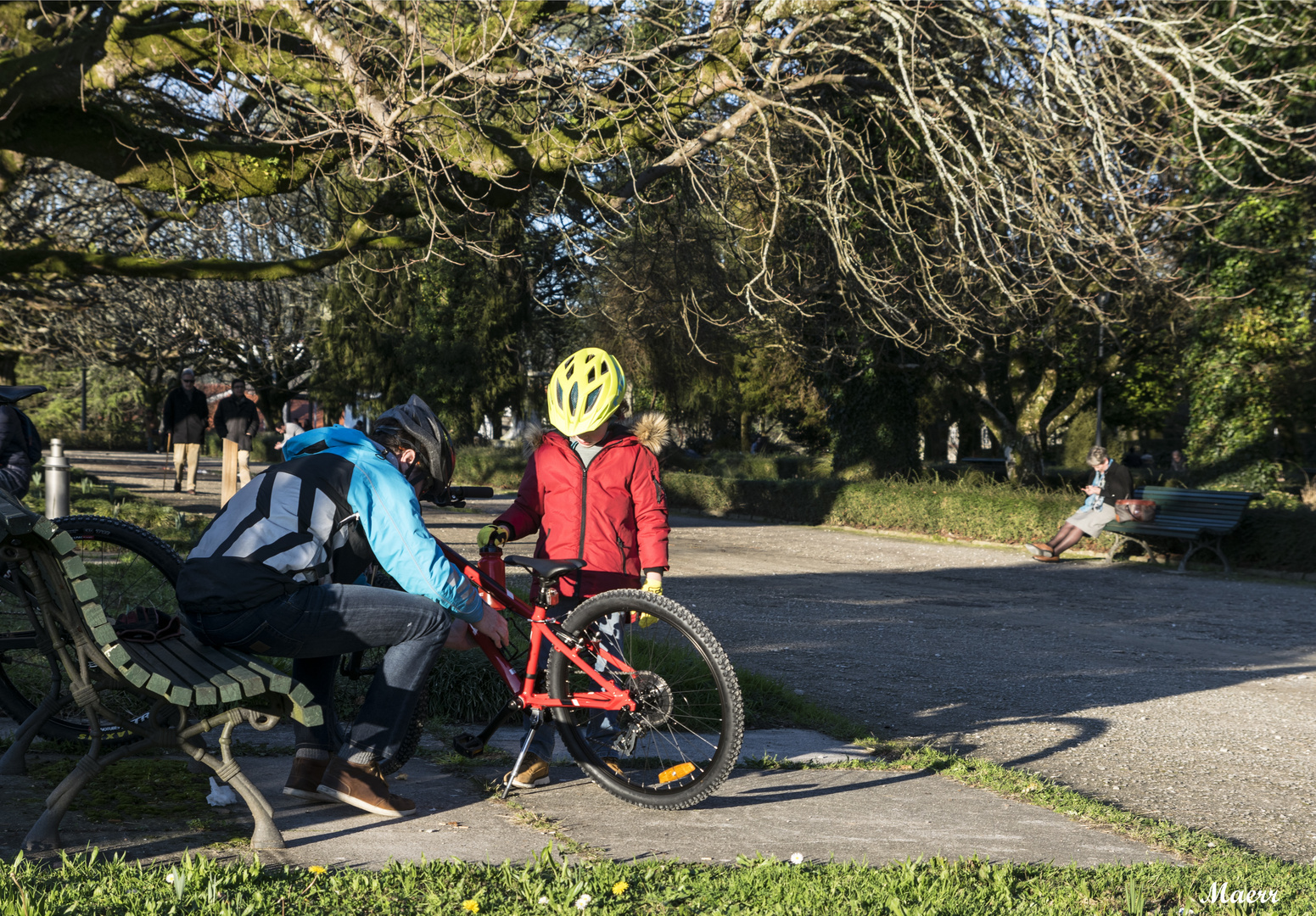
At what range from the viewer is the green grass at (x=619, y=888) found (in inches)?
105

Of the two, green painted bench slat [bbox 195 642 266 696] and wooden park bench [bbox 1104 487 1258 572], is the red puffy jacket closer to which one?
green painted bench slat [bbox 195 642 266 696]

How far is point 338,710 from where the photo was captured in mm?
4910

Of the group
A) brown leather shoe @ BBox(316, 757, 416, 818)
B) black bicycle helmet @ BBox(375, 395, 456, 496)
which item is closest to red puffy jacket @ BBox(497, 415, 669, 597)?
Answer: black bicycle helmet @ BBox(375, 395, 456, 496)

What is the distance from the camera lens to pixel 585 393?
14.5 ft

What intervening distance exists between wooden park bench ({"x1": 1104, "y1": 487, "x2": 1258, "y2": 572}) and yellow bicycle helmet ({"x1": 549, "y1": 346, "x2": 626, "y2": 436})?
12157 mm

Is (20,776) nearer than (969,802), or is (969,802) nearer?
(20,776)

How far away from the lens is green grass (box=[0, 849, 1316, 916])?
2.68 m

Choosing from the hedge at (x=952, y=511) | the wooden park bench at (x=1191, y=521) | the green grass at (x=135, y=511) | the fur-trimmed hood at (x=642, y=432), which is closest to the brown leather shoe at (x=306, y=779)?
the fur-trimmed hood at (x=642, y=432)

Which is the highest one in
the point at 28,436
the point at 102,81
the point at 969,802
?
the point at 102,81

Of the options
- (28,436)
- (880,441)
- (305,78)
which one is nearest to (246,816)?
(28,436)

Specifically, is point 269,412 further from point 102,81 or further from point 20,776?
point 20,776

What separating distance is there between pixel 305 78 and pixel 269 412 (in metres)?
42.3

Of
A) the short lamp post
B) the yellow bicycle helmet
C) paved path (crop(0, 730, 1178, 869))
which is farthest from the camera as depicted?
the short lamp post
